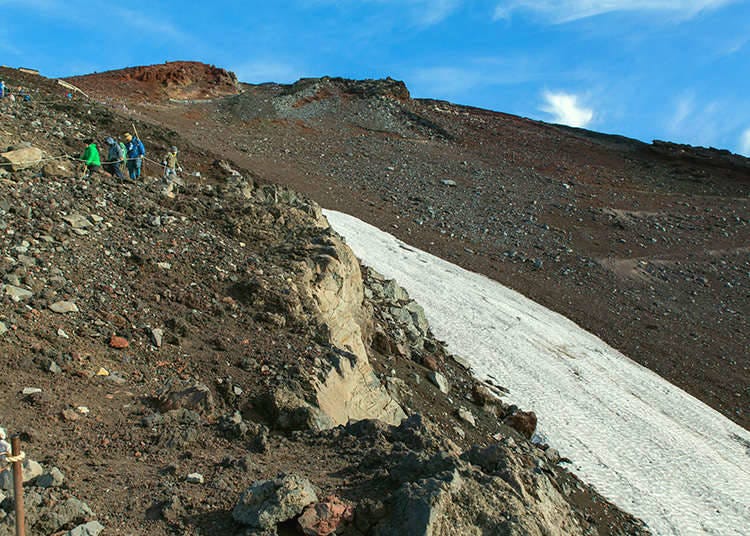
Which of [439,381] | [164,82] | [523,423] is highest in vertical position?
[164,82]

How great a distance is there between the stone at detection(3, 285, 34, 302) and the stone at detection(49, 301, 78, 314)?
34 cm

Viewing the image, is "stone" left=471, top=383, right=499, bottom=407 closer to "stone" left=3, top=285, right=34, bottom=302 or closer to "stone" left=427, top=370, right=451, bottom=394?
"stone" left=427, top=370, right=451, bottom=394

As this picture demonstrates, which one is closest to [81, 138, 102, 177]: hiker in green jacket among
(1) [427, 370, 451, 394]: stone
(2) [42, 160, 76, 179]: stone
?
(2) [42, 160, 76, 179]: stone

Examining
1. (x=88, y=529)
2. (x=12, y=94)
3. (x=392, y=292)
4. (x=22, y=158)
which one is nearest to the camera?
(x=88, y=529)

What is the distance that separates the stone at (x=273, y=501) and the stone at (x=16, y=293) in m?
4.80

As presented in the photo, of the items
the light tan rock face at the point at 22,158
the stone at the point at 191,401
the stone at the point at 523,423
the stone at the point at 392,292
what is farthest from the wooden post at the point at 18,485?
the stone at the point at 392,292

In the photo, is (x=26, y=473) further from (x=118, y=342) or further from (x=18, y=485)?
(x=118, y=342)

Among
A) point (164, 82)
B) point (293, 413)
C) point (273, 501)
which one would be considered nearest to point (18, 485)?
point (273, 501)

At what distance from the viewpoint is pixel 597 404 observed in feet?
52.7

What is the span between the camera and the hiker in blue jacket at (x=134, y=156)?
1359 centimetres

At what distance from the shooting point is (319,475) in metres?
6.05

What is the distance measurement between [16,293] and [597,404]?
1313cm

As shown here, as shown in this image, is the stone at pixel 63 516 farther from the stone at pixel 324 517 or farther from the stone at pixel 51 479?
the stone at pixel 324 517

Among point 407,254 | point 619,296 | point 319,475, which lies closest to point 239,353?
point 319,475
